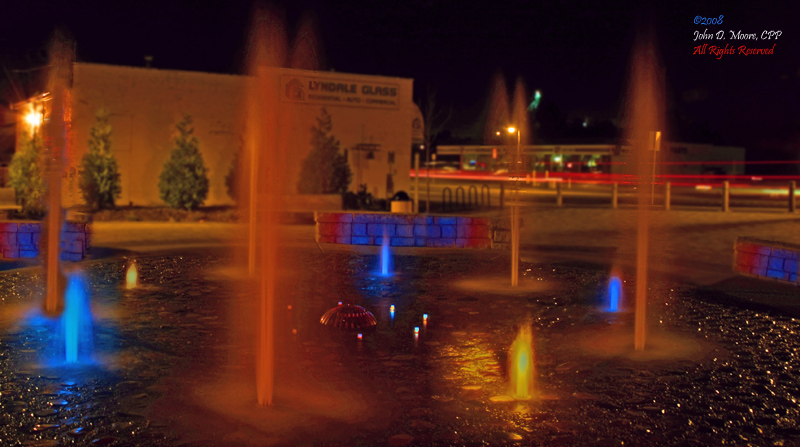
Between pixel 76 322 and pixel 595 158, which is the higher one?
pixel 595 158

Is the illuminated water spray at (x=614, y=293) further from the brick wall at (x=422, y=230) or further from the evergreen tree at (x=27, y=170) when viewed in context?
the evergreen tree at (x=27, y=170)

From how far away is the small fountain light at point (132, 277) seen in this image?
9.59m

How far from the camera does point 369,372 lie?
5793 mm

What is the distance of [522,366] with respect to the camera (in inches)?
238

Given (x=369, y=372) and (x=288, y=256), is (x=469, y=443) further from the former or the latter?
(x=288, y=256)

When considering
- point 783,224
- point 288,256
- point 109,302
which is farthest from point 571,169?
point 109,302

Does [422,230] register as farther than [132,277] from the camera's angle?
Yes

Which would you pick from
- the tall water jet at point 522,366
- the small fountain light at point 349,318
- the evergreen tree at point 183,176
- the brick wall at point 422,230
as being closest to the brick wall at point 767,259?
the brick wall at point 422,230

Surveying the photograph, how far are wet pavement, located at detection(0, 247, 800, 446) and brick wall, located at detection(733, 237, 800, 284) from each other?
1038 millimetres

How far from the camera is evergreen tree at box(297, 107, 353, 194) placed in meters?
23.6

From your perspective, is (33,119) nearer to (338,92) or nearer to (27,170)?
(27,170)

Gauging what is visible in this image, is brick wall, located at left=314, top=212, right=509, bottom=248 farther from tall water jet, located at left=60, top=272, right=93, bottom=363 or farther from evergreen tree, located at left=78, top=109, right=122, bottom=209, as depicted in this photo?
evergreen tree, located at left=78, top=109, right=122, bottom=209

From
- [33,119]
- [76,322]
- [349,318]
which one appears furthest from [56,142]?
[33,119]

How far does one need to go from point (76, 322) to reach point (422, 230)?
7.82 meters
